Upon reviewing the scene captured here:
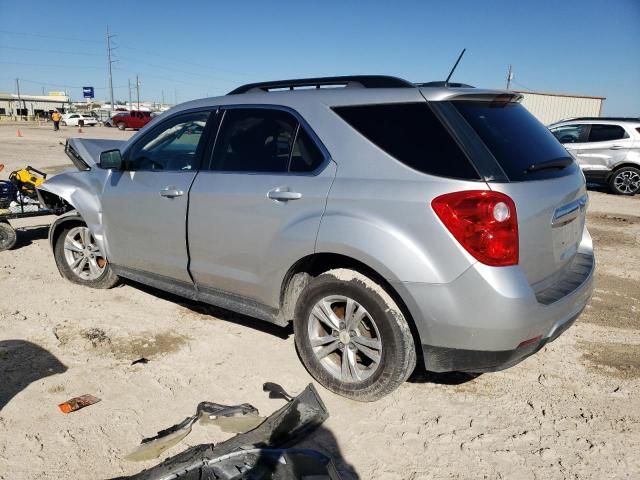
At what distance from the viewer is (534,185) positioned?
2.65 m

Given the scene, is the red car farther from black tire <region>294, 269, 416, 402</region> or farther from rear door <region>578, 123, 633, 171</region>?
black tire <region>294, 269, 416, 402</region>

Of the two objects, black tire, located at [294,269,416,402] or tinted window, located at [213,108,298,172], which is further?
tinted window, located at [213,108,298,172]

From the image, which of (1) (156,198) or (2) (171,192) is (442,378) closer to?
(2) (171,192)

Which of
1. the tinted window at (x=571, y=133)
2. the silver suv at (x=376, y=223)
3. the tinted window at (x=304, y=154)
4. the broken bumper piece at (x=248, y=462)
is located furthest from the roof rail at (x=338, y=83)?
the tinted window at (x=571, y=133)

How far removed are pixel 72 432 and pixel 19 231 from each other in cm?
515

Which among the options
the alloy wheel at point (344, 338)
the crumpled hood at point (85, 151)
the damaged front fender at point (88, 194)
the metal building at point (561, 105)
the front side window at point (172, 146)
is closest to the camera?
the alloy wheel at point (344, 338)

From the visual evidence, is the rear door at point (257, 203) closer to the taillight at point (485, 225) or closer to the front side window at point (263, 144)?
the front side window at point (263, 144)

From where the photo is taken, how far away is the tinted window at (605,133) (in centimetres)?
1219

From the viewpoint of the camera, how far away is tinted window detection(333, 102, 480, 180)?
8.55 feet

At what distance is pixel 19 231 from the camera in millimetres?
6953

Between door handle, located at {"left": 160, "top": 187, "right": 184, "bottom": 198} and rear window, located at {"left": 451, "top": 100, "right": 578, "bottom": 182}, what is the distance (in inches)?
80.6

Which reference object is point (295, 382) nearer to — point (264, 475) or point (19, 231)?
point (264, 475)

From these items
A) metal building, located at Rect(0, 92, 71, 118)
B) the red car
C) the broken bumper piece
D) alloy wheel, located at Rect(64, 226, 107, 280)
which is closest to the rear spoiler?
the broken bumper piece

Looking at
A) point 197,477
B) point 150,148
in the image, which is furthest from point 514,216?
point 150,148
